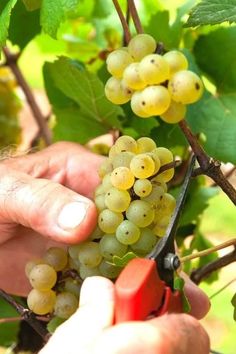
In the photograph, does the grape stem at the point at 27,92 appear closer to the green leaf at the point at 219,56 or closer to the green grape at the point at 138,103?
the green leaf at the point at 219,56

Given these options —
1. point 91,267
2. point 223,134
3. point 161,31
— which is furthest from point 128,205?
point 161,31

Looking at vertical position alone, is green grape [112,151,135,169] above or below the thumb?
above

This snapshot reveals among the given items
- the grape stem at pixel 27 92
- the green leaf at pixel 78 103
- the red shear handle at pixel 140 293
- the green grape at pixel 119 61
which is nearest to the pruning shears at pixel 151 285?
the red shear handle at pixel 140 293

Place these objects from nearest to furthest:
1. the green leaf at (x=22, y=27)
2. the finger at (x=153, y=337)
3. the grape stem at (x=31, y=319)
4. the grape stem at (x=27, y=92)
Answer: the finger at (x=153, y=337) < the grape stem at (x=31, y=319) < the green leaf at (x=22, y=27) < the grape stem at (x=27, y=92)

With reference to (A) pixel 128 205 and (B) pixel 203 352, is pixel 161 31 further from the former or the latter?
(B) pixel 203 352

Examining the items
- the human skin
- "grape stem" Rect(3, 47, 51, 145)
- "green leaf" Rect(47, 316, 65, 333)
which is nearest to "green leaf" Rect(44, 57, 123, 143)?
the human skin

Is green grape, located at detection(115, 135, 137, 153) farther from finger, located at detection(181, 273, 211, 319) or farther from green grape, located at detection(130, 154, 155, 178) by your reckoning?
finger, located at detection(181, 273, 211, 319)

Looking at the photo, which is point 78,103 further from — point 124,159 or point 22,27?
point 124,159
